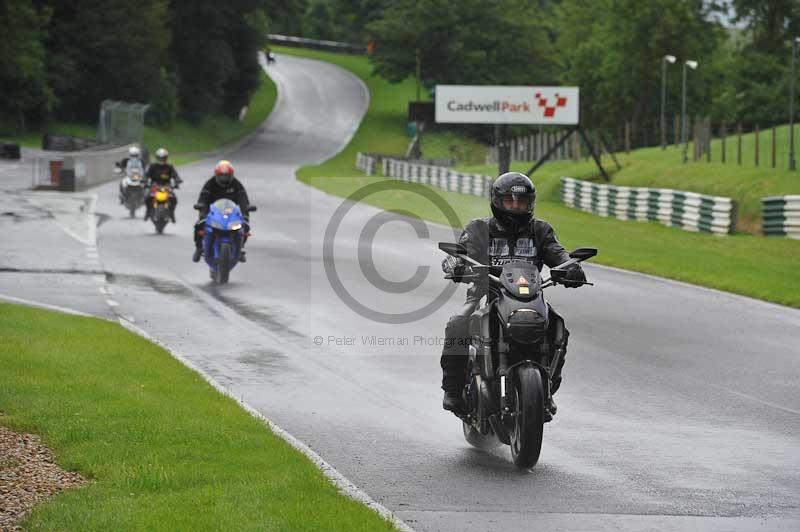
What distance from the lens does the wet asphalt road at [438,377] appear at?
8344 mm

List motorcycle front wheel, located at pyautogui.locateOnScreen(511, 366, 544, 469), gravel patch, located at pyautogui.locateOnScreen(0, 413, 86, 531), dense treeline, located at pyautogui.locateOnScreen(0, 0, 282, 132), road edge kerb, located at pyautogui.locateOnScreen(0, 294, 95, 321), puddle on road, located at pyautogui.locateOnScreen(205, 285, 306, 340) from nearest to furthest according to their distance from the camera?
gravel patch, located at pyautogui.locateOnScreen(0, 413, 86, 531) → motorcycle front wheel, located at pyautogui.locateOnScreen(511, 366, 544, 469) → puddle on road, located at pyautogui.locateOnScreen(205, 285, 306, 340) → road edge kerb, located at pyautogui.locateOnScreen(0, 294, 95, 321) → dense treeline, located at pyautogui.locateOnScreen(0, 0, 282, 132)

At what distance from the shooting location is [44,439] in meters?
8.91

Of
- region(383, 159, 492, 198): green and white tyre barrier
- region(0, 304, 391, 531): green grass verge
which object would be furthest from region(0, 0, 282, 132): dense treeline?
region(0, 304, 391, 531): green grass verge

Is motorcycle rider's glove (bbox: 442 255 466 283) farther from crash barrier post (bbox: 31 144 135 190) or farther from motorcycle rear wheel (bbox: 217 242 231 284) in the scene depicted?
crash barrier post (bbox: 31 144 135 190)

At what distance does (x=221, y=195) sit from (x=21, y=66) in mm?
56828

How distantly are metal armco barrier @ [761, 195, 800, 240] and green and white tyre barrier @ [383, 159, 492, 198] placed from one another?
16547mm

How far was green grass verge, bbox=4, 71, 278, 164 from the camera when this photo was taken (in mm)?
82000

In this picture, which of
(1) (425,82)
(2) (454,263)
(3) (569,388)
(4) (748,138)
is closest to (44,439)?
(2) (454,263)

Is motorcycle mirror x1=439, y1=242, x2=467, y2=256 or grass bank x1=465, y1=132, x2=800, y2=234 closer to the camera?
motorcycle mirror x1=439, y1=242, x2=467, y2=256

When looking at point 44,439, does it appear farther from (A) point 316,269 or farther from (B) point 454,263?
(A) point 316,269

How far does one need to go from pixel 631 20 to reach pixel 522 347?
273 ft

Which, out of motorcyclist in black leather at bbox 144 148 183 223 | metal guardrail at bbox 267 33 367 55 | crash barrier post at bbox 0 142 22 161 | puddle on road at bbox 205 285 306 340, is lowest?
puddle on road at bbox 205 285 306 340

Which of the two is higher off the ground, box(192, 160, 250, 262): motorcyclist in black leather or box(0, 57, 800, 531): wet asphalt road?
box(192, 160, 250, 262): motorcyclist in black leather

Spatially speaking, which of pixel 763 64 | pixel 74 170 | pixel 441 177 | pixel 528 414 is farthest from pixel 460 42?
pixel 528 414
